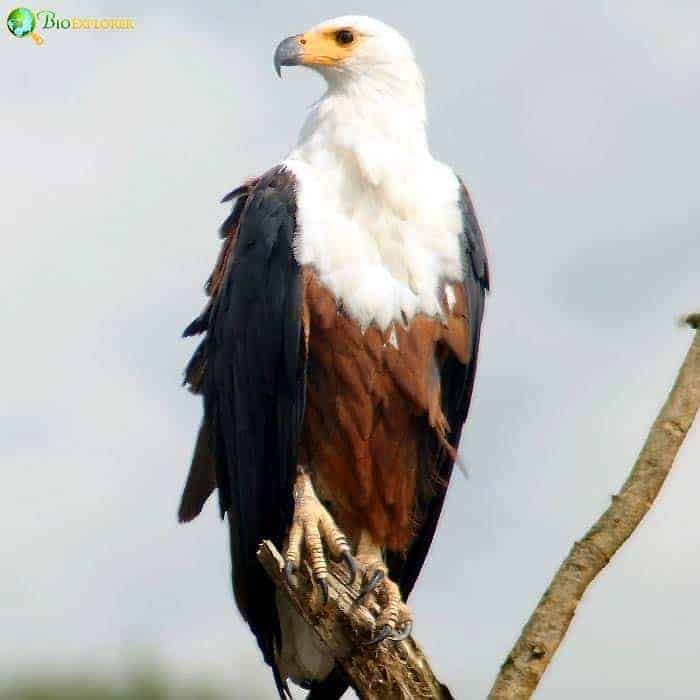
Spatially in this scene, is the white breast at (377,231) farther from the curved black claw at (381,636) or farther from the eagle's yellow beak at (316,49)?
the curved black claw at (381,636)

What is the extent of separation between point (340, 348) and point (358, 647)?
1349 millimetres

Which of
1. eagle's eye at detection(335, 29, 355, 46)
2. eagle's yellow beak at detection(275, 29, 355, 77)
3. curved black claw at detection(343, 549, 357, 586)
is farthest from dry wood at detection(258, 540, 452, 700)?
eagle's eye at detection(335, 29, 355, 46)

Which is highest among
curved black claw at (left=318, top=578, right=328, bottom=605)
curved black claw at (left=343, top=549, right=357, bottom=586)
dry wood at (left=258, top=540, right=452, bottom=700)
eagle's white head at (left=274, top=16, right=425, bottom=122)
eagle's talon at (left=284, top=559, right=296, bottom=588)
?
eagle's white head at (left=274, top=16, right=425, bottom=122)

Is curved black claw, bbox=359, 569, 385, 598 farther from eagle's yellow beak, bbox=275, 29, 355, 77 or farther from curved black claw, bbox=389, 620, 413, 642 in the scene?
eagle's yellow beak, bbox=275, 29, 355, 77

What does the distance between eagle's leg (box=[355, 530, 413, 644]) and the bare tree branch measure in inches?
22.3

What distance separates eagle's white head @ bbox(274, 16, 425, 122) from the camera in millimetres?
6965

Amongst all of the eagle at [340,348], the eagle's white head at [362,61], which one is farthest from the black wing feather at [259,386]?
the eagle's white head at [362,61]

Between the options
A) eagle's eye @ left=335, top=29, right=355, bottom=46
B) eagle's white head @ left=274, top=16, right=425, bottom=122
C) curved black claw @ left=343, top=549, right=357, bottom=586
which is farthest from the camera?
eagle's eye @ left=335, top=29, right=355, bottom=46

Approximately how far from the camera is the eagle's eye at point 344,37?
7105 millimetres

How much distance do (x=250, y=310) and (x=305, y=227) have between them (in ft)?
1.44

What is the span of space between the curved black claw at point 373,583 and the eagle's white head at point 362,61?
2.07 meters

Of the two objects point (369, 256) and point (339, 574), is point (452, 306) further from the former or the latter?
point (339, 574)

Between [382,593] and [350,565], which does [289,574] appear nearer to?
[350,565]

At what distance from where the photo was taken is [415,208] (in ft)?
21.8
